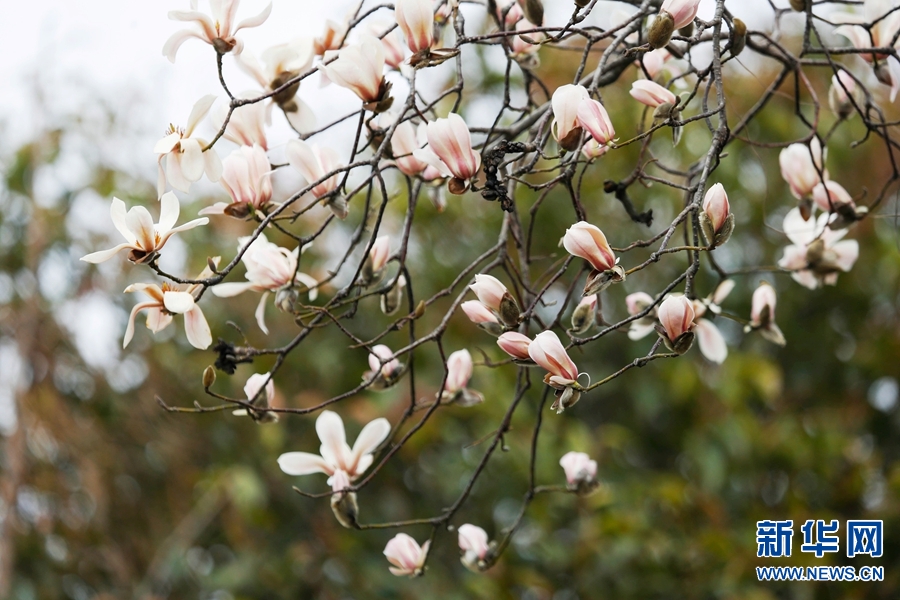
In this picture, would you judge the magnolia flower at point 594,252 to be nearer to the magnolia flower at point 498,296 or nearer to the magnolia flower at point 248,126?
the magnolia flower at point 498,296

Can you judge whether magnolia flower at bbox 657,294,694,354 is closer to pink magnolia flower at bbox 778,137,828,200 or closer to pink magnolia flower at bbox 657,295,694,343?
pink magnolia flower at bbox 657,295,694,343

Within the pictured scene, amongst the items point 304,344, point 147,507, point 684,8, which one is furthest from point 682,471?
point 684,8

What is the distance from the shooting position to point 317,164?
1.91 feet

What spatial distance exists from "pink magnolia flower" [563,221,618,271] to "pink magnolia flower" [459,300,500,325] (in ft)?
0.28

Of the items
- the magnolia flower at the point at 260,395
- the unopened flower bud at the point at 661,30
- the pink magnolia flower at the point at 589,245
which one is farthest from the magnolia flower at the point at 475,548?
the unopened flower bud at the point at 661,30

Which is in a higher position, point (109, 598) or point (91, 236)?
point (91, 236)

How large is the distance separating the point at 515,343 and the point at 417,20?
8.4 inches

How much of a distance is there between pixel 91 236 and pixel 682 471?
4.42 ft

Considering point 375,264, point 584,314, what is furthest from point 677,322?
point 375,264

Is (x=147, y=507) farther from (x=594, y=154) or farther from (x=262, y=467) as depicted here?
(x=594, y=154)

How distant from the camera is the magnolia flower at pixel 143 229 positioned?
0.47 meters

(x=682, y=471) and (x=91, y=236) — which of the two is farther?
(x=91, y=236)

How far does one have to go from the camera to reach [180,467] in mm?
1790

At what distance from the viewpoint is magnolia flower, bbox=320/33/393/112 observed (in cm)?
52
